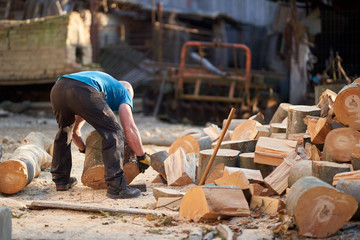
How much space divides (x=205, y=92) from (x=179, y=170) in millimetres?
6648

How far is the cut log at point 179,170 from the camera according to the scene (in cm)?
465

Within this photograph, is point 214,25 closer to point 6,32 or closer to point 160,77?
point 160,77

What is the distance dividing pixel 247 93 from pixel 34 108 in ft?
20.4

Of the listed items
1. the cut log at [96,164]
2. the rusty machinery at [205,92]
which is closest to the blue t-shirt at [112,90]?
the cut log at [96,164]

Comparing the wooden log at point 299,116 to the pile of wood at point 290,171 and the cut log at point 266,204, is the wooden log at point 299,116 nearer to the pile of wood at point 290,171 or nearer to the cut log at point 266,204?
the pile of wood at point 290,171

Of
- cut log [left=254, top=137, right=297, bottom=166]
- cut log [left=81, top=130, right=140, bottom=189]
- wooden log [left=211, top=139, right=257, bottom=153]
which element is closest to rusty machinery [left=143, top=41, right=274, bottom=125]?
wooden log [left=211, top=139, right=257, bottom=153]

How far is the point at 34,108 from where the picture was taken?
13.1 metres

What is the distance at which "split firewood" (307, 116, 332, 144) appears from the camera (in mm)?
3955

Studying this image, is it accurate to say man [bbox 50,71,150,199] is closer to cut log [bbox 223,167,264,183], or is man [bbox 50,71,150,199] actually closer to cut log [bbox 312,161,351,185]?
cut log [bbox 223,167,264,183]

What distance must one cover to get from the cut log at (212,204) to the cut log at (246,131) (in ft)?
5.83

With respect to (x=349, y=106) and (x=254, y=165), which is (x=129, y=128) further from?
(x=349, y=106)

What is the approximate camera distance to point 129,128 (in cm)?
432

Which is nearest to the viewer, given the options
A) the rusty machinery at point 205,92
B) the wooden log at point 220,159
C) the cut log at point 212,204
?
the cut log at point 212,204

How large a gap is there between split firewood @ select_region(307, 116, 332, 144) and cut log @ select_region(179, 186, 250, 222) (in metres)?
1.05
